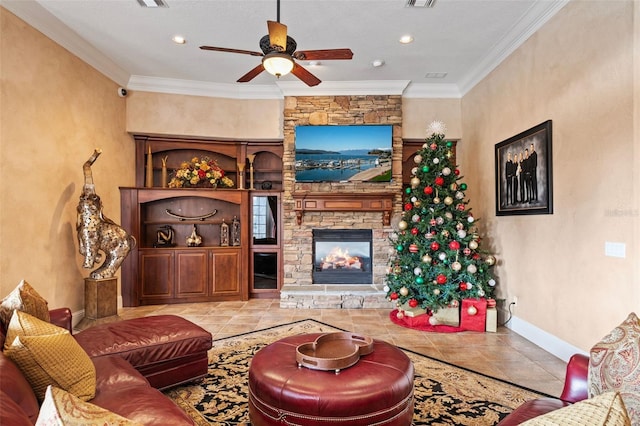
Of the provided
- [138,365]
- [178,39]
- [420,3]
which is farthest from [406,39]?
[138,365]

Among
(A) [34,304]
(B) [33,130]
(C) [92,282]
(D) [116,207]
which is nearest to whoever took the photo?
(A) [34,304]

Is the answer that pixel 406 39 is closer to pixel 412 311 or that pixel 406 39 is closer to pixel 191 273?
pixel 412 311

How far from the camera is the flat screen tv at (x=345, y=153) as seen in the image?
17.2 feet

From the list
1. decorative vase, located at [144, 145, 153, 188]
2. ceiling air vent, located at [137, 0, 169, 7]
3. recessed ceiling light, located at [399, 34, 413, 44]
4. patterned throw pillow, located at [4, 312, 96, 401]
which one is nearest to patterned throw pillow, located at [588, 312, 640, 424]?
patterned throw pillow, located at [4, 312, 96, 401]

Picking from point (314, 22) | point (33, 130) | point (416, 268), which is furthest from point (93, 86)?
point (416, 268)

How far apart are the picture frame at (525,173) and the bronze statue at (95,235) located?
15.6 feet

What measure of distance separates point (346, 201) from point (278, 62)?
2.87 metres

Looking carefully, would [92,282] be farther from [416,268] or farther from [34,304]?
[416,268]

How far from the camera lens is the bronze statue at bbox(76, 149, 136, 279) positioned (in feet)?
12.7

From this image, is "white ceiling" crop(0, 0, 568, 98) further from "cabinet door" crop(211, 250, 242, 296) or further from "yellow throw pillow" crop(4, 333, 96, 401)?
"yellow throw pillow" crop(4, 333, 96, 401)

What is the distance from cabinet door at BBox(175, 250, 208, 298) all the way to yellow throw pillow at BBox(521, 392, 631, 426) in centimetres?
507

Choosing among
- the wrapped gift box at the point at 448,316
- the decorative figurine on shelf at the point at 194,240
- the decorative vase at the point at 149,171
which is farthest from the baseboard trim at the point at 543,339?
the decorative vase at the point at 149,171

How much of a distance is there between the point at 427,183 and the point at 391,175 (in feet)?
3.36

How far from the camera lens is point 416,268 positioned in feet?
13.8
